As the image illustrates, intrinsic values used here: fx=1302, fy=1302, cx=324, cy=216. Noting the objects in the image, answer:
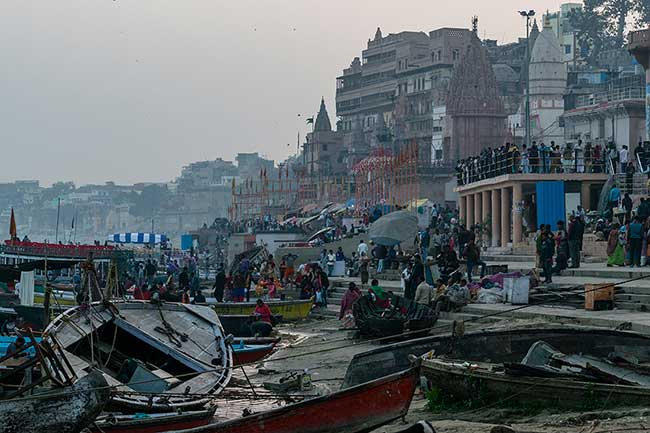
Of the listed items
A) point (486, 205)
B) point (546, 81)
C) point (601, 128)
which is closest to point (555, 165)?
point (486, 205)

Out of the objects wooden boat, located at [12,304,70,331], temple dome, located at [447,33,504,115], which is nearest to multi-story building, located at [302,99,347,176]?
temple dome, located at [447,33,504,115]

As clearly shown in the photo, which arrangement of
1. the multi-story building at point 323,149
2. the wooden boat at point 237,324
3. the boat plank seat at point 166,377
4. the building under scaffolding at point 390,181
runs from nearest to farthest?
the boat plank seat at point 166,377 < the wooden boat at point 237,324 < the building under scaffolding at point 390,181 < the multi-story building at point 323,149

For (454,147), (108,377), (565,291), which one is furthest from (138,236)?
(108,377)

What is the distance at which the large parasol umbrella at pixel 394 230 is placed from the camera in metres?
32.6

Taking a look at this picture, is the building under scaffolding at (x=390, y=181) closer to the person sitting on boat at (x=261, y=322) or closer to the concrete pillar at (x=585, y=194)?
the concrete pillar at (x=585, y=194)

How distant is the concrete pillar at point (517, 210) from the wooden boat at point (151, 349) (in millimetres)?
14228

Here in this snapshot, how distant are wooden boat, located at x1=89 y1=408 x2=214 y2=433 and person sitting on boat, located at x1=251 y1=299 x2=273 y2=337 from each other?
8.63 meters

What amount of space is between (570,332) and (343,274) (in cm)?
1895

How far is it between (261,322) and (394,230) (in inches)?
403

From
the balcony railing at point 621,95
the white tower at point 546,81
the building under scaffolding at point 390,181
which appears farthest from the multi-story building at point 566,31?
the building under scaffolding at point 390,181

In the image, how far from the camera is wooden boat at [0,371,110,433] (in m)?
12.1

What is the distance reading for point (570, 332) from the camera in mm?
15453

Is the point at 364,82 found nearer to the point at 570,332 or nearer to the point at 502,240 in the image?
the point at 502,240

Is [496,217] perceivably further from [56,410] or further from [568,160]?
[56,410]
